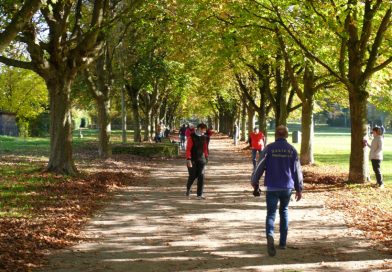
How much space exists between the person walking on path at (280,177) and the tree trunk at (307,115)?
49.2 ft

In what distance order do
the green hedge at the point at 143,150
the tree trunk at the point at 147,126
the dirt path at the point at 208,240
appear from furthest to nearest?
the tree trunk at the point at 147,126, the green hedge at the point at 143,150, the dirt path at the point at 208,240

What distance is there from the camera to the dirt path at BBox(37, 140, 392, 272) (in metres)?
6.87

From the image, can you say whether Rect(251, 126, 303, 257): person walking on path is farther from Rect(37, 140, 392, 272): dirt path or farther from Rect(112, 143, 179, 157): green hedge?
Rect(112, 143, 179, 157): green hedge

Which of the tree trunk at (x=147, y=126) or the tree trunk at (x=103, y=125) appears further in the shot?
the tree trunk at (x=147, y=126)

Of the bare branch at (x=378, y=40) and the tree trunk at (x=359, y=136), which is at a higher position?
the bare branch at (x=378, y=40)

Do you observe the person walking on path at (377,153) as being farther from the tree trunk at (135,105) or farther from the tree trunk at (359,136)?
the tree trunk at (135,105)

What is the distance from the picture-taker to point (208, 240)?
27.5ft

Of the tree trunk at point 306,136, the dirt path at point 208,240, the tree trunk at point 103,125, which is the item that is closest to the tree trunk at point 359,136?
the dirt path at point 208,240

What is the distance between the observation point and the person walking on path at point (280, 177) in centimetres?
745

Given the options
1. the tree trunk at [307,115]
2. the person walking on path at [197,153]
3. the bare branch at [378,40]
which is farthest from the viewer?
the tree trunk at [307,115]

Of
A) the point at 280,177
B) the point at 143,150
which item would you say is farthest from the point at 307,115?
the point at 280,177

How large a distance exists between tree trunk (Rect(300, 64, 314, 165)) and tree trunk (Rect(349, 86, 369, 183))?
249 inches

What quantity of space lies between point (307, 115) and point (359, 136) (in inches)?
291

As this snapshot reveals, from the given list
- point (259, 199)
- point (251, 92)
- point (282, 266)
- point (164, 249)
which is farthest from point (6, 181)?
point (251, 92)
